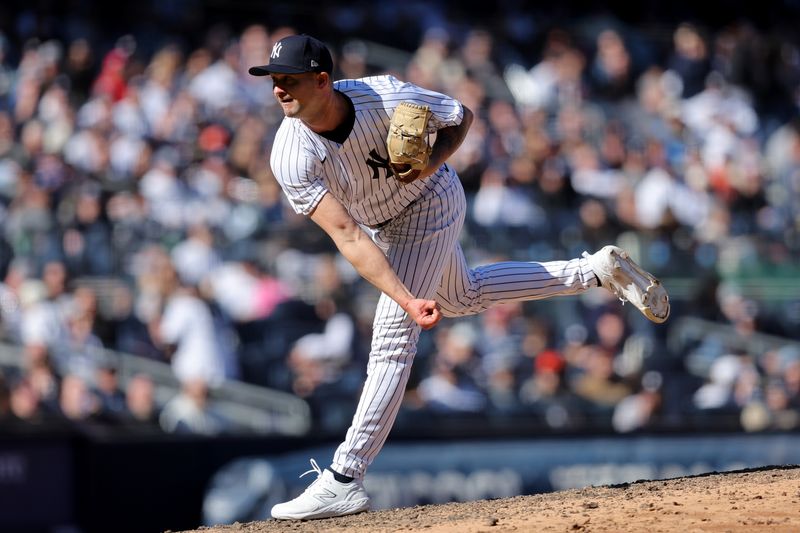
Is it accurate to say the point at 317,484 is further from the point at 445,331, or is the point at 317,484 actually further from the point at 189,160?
the point at 189,160

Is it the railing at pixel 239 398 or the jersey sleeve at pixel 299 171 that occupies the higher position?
the jersey sleeve at pixel 299 171

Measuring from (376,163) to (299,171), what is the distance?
1.14ft

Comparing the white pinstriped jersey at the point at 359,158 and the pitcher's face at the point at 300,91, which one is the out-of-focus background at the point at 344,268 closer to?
the white pinstriped jersey at the point at 359,158

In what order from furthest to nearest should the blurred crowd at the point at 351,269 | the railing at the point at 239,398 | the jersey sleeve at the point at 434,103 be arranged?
the blurred crowd at the point at 351,269
the railing at the point at 239,398
the jersey sleeve at the point at 434,103

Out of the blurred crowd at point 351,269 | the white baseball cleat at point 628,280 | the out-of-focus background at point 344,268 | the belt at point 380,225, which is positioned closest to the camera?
the belt at point 380,225

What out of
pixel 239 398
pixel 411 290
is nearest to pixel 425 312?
pixel 411 290

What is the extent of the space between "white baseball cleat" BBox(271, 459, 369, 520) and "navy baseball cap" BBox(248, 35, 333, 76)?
150 centimetres

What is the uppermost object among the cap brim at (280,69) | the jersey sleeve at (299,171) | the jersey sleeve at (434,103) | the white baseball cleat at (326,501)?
the cap brim at (280,69)

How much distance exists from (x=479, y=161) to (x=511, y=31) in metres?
1.94

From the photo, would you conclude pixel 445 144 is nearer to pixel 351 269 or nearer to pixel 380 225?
pixel 380 225

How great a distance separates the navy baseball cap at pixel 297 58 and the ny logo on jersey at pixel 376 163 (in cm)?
35

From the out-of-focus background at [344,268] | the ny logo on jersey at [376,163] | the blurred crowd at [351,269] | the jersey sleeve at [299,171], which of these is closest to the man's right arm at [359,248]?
the jersey sleeve at [299,171]

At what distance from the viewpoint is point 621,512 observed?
160 inches

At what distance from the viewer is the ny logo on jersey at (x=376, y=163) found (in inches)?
165
